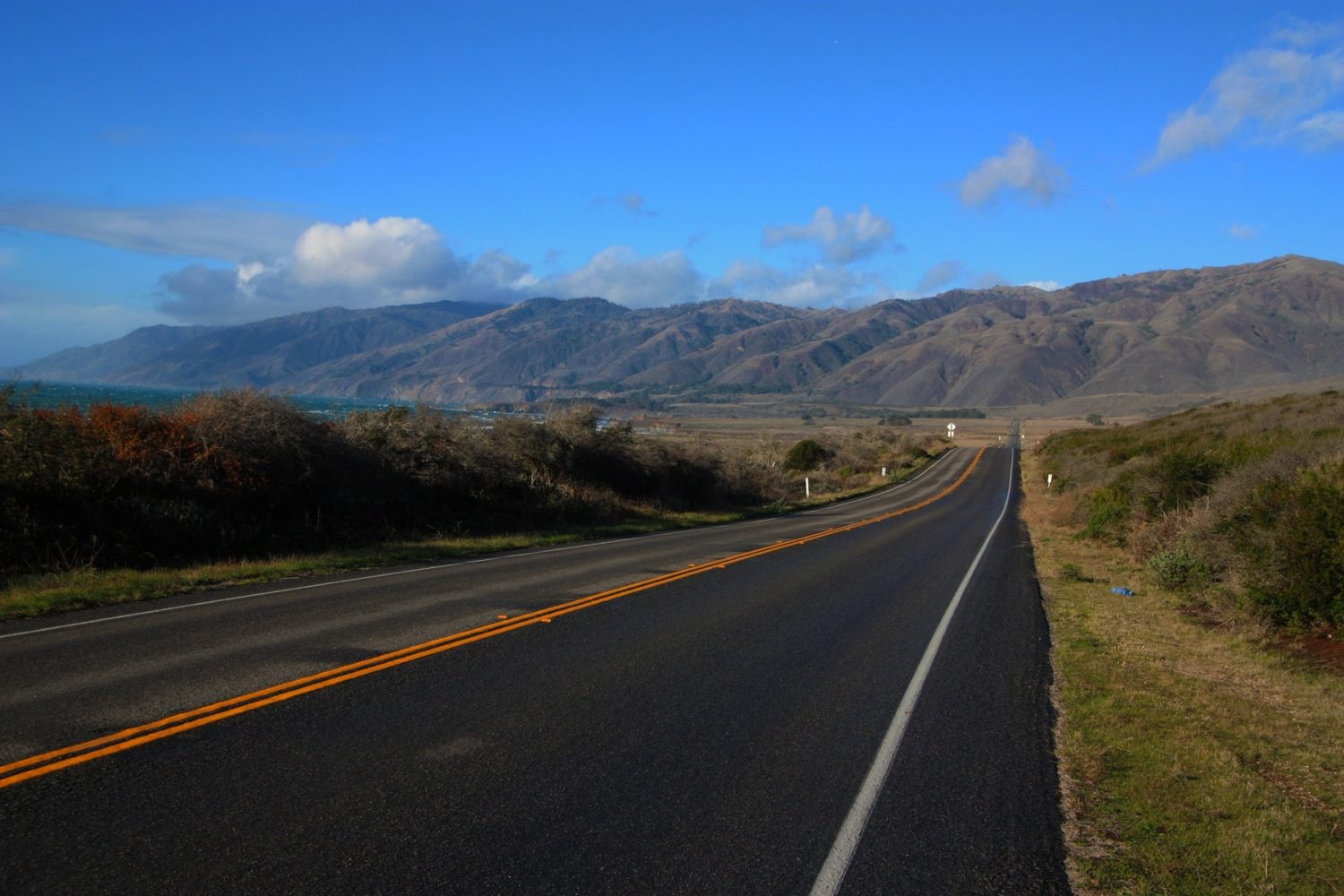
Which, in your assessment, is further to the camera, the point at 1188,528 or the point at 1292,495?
the point at 1188,528

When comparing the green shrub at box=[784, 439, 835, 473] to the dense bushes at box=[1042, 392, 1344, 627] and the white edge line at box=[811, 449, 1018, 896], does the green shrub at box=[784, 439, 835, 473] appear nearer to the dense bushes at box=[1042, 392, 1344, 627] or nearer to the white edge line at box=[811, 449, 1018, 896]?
the dense bushes at box=[1042, 392, 1344, 627]

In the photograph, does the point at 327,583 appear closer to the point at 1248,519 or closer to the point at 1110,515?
the point at 1248,519

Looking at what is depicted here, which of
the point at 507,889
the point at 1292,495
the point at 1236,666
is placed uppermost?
the point at 1292,495

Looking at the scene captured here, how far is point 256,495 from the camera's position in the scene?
1474 centimetres

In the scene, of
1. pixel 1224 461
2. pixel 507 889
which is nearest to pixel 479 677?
pixel 507 889

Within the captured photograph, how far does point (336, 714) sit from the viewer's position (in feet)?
19.4

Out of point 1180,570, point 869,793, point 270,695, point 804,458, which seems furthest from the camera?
point 804,458

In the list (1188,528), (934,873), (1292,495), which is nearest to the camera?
(934,873)

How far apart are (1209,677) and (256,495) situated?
46.0ft

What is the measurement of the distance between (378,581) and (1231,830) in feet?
32.5

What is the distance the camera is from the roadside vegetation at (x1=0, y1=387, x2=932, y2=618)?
37.9ft

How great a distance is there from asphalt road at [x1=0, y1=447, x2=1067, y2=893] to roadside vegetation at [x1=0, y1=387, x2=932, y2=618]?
2.56m

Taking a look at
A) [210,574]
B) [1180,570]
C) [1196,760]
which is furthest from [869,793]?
[1180,570]

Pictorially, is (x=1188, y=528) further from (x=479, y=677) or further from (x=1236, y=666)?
(x=479, y=677)
